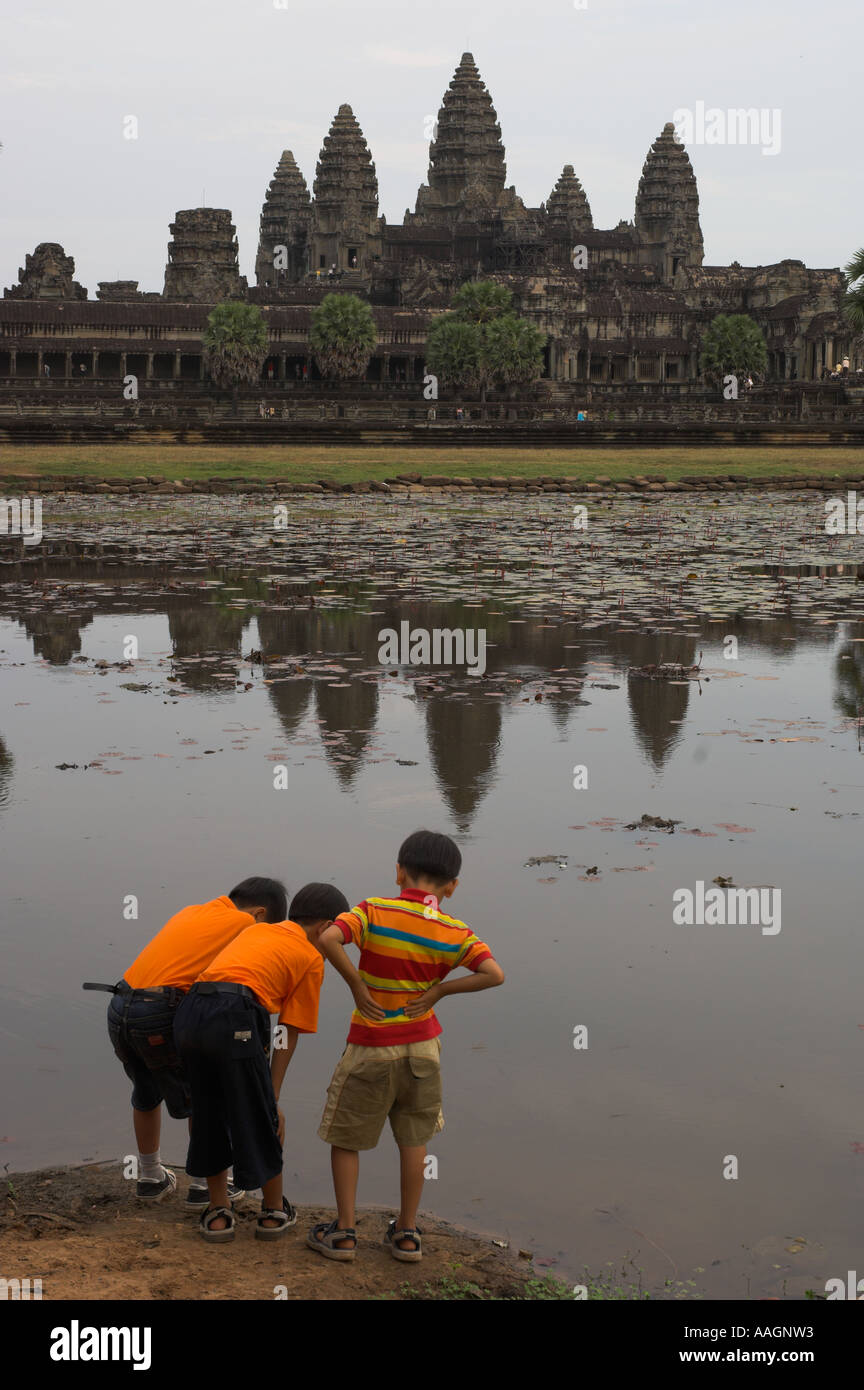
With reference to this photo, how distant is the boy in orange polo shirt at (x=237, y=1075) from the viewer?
511 cm

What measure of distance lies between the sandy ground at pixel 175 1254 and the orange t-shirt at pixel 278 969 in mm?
684

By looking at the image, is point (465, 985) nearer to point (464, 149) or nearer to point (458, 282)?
point (458, 282)

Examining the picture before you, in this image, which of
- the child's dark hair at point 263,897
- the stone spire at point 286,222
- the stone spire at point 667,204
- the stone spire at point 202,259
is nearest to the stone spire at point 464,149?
the stone spire at point 667,204

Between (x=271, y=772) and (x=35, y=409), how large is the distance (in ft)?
185

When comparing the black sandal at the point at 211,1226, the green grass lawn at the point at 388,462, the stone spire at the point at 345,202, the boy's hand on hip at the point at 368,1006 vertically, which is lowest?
the black sandal at the point at 211,1226

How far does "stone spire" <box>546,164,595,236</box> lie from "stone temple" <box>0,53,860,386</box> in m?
0.13

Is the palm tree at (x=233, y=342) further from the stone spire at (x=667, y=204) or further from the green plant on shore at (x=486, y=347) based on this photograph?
the stone spire at (x=667, y=204)

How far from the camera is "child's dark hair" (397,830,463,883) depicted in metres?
5.36

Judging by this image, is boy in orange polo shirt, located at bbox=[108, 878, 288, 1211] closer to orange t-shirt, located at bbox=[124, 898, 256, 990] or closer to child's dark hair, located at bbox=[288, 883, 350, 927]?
orange t-shirt, located at bbox=[124, 898, 256, 990]

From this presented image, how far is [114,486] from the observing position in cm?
3744

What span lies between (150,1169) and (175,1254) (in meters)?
0.57

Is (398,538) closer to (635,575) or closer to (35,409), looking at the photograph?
(635,575)
